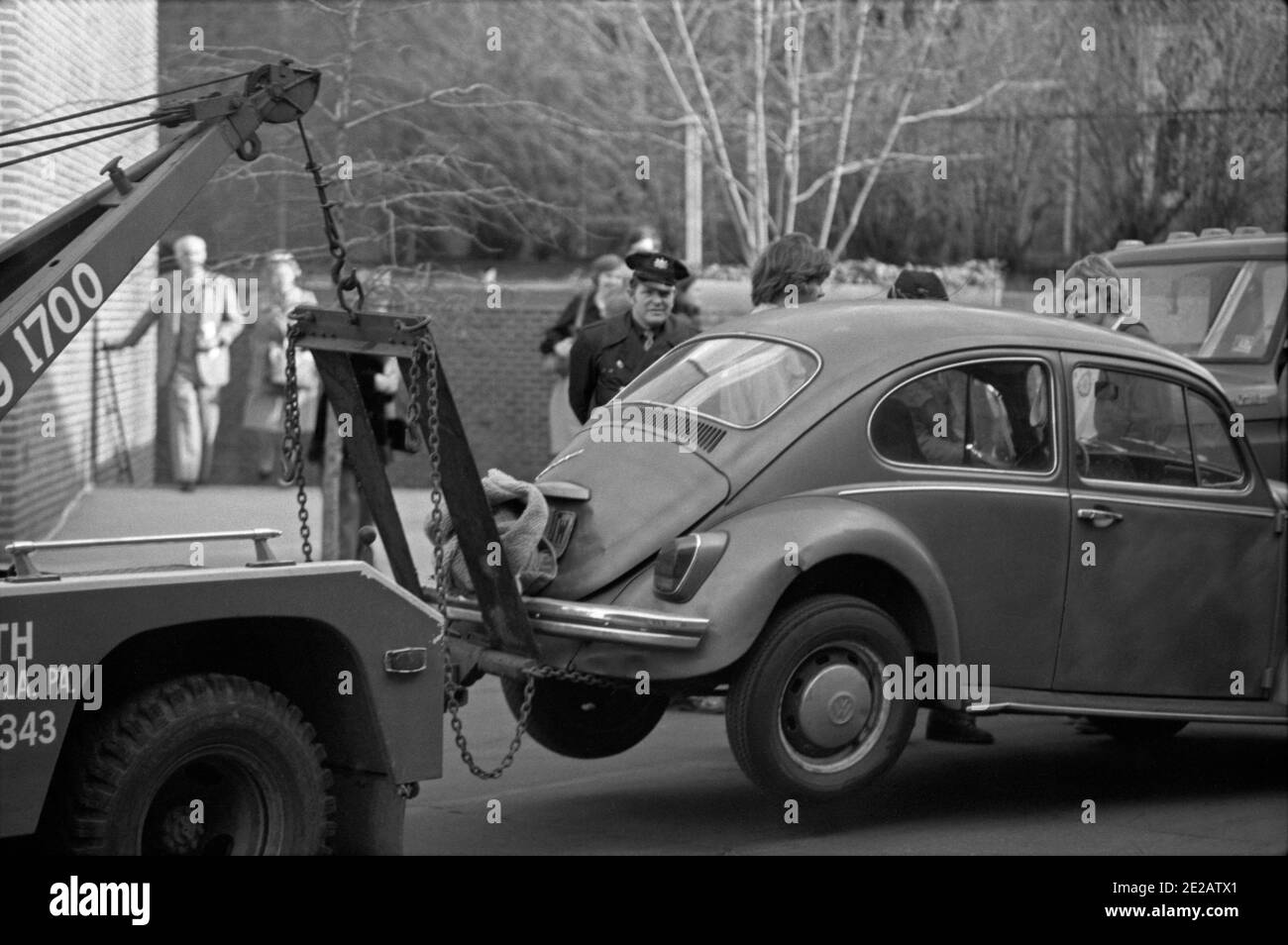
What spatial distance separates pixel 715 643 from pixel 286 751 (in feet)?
5.95

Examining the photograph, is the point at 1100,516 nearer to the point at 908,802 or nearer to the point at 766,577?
the point at 908,802

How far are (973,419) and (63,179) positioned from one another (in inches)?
318

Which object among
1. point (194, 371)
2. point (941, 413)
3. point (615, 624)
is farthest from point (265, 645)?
point (194, 371)

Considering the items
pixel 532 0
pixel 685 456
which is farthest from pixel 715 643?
pixel 532 0

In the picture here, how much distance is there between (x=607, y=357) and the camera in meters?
9.69

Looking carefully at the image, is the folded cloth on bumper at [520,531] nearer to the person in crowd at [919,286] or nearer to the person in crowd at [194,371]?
the person in crowd at [919,286]

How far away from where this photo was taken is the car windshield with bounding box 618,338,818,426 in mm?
7434

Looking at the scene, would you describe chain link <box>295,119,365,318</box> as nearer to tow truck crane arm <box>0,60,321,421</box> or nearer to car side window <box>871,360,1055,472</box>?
tow truck crane arm <box>0,60,321,421</box>

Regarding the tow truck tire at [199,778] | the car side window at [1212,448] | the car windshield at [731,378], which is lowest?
the tow truck tire at [199,778]

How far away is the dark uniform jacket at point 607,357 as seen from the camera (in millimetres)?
9609

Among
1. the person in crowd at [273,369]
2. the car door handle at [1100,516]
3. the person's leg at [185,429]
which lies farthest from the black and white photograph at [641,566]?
the person's leg at [185,429]

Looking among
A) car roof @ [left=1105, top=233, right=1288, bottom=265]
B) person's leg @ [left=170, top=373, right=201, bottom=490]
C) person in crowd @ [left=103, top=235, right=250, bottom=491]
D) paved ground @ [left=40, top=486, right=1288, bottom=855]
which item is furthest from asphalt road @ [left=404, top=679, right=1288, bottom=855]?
person's leg @ [left=170, top=373, right=201, bottom=490]

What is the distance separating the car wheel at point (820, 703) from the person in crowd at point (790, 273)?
2.23m

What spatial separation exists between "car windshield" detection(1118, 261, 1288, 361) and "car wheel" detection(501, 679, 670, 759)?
5.01 meters
